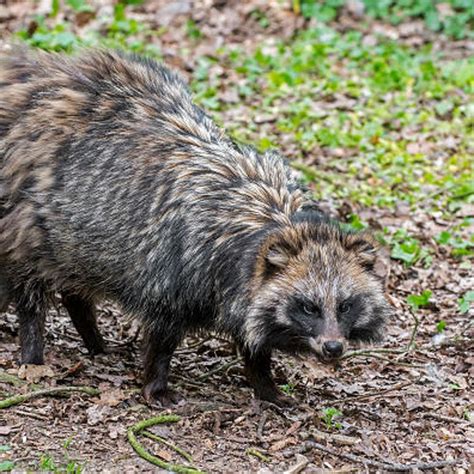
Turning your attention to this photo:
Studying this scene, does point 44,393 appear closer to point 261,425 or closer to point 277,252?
point 261,425

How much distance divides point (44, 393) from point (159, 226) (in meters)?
1.32

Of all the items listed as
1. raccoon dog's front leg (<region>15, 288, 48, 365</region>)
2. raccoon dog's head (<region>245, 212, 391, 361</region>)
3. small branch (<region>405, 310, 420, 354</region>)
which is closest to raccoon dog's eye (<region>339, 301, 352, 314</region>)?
raccoon dog's head (<region>245, 212, 391, 361</region>)

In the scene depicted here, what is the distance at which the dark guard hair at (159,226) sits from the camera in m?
6.46

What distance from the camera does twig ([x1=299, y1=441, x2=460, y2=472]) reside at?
625cm

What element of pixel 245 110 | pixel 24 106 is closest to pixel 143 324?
pixel 24 106

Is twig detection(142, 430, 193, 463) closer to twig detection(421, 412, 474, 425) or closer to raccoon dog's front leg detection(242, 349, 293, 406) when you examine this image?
raccoon dog's front leg detection(242, 349, 293, 406)

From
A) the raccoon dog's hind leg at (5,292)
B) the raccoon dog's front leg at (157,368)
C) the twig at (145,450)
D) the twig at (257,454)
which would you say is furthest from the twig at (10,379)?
the twig at (257,454)

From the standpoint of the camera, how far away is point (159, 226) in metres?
6.80

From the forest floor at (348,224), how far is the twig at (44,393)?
0.04m

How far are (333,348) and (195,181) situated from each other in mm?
1481

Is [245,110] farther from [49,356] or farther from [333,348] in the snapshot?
[333,348]

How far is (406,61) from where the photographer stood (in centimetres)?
1372

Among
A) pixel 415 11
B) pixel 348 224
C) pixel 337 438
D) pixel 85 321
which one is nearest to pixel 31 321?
pixel 85 321

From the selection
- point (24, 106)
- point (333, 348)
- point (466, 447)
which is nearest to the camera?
point (333, 348)
